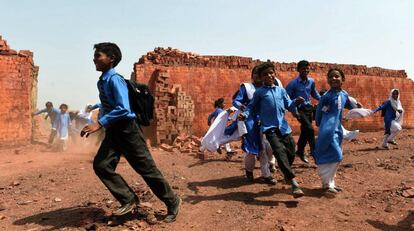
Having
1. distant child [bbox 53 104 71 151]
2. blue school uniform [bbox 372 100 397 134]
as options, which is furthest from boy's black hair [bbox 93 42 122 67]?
distant child [bbox 53 104 71 151]

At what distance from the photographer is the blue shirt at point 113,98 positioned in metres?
3.38

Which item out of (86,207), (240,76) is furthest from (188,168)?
(240,76)

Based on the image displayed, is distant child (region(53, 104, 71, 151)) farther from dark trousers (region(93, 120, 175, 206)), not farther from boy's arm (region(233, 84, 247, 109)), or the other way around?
dark trousers (region(93, 120, 175, 206))

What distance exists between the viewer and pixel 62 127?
1163 cm

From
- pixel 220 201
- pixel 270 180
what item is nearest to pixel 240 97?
pixel 270 180

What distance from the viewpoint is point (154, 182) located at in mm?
3588

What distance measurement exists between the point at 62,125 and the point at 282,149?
359 inches

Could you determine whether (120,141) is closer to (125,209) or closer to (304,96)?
(125,209)

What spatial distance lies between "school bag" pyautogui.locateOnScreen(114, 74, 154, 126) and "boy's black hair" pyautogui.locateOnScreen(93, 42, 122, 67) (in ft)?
0.92

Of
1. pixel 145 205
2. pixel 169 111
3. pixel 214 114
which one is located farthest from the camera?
pixel 169 111

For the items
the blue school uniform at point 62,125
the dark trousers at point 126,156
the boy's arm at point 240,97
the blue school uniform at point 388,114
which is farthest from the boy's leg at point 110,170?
the blue school uniform at point 62,125

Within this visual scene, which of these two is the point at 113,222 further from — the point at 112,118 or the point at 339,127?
the point at 339,127

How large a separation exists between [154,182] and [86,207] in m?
1.12

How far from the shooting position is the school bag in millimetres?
3654
